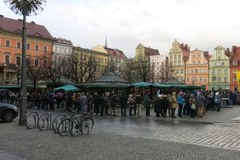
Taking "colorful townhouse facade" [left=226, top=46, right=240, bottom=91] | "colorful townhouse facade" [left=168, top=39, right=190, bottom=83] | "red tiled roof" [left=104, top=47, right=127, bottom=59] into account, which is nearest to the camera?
"colorful townhouse facade" [left=226, top=46, right=240, bottom=91]

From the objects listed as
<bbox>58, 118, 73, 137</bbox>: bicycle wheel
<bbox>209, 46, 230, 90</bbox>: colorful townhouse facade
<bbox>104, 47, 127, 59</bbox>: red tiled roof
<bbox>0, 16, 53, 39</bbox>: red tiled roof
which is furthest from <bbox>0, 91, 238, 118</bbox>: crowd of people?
<bbox>104, 47, 127, 59</bbox>: red tiled roof

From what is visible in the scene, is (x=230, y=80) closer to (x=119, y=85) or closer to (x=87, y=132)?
(x=119, y=85)

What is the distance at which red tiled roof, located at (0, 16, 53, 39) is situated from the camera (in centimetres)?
7462

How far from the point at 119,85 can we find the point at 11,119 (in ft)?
55.1

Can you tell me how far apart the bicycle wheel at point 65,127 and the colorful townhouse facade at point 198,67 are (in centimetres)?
8464

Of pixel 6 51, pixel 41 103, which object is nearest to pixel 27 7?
pixel 41 103

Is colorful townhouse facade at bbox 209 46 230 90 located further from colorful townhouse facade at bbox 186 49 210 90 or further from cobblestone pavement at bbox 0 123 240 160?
cobblestone pavement at bbox 0 123 240 160

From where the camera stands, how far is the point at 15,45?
249 ft

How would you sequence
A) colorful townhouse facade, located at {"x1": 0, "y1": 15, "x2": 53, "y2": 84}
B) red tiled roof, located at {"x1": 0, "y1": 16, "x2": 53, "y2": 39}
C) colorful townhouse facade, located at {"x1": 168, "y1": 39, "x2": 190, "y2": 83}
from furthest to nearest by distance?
colorful townhouse facade, located at {"x1": 168, "y1": 39, "x2": 190, "y2": 83}, red tiled roof, located at {"x1": 0, "y1": 16, "x2": 53, "y2": 39}, colorful townhouse facade, located at {"x1": 0, "y1": 15, "x2": 53, "y2": 84}

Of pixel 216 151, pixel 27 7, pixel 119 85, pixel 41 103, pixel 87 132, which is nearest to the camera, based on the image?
pixel 216 151

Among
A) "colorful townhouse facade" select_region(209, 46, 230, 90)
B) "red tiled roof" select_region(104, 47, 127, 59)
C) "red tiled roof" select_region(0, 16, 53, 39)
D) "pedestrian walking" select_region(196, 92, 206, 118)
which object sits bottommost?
"pedestrian walking" select_region(196, 92, 206, 118)

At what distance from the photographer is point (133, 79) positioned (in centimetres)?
7062

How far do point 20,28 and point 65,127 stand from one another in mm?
71316

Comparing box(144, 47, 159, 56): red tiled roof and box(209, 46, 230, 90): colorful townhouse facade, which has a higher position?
box(144, 47, 159, 56): red tiled roof
